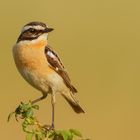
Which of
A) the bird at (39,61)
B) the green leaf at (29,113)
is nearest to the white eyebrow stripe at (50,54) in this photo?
the bird at (39,61)

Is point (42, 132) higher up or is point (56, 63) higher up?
point (42, 132)

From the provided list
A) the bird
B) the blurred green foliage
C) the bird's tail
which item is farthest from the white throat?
the blurred green foliage

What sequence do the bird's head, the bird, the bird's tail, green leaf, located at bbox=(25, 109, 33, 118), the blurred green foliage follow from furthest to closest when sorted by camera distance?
the bird's tail, the bird, the bird's head, green leaf, located at bbox=(25, 109, 33, 118), the blurred green foliage

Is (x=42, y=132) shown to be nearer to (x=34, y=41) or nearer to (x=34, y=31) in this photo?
(x=34, y=31)

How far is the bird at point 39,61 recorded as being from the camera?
7.08 metres

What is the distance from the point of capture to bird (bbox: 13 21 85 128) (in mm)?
7082

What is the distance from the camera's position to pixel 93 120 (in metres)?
11.5

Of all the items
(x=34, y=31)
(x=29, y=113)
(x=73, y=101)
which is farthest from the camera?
(x=73, y=101)

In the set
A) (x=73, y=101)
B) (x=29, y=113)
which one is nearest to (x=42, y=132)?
(x=29, y=113)

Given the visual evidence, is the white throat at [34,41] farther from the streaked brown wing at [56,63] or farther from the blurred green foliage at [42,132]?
the blurred green foliage at [42,132]

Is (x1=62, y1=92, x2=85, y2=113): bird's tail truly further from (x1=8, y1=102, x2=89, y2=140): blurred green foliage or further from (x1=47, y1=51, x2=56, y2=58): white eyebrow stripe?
(x1=8, y1=102, x2=89, y2=140): blurred green foliage

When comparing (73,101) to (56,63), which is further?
(73,101)

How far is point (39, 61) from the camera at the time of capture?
7211 millimetres

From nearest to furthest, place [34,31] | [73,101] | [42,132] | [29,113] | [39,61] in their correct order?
1. [42,132]
2. [29,113]
3. [34,31]
4. [39,61]
5. [73,101]
